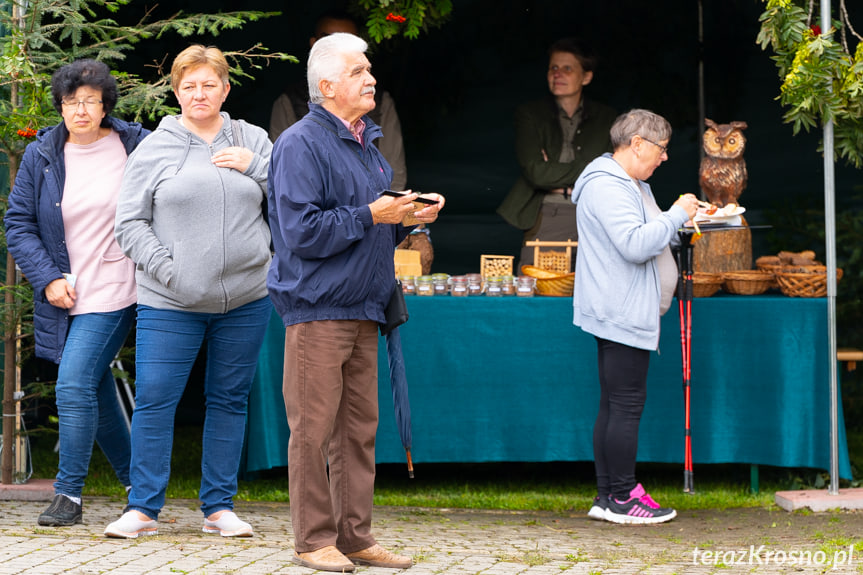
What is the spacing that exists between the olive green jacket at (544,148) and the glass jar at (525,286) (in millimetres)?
1138

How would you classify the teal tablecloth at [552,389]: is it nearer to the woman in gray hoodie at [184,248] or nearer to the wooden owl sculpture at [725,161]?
the wooden owl sculpture at [725,161]

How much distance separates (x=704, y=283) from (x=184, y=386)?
2481 millimetres

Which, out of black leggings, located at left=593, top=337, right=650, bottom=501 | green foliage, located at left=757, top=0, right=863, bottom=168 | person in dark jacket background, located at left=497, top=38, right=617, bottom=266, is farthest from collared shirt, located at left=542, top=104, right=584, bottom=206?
black leggings, located at left=593, top=337, right=650, bottom=501

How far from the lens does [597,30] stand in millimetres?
7059

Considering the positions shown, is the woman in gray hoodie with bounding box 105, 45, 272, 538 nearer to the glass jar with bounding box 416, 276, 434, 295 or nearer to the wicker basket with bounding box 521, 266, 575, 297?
the glass jar with bounding box 416, 276, 434, 295

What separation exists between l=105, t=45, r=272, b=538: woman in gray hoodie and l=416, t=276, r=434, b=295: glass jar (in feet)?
4.42

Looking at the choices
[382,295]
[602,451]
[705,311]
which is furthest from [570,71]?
[382,295]

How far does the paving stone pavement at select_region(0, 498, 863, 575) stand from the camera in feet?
11.9

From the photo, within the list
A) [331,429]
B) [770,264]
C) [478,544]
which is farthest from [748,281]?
[331,429]

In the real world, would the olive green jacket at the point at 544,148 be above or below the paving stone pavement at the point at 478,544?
above

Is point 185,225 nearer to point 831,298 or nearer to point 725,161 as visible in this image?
point 725,161

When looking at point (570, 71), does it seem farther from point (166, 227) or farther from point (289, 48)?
point (166, 227)

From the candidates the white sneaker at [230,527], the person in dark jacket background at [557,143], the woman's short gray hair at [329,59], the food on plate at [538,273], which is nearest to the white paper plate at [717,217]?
the food on plate at [538,273]

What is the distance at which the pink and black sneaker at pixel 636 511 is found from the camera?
4715 millimetres
